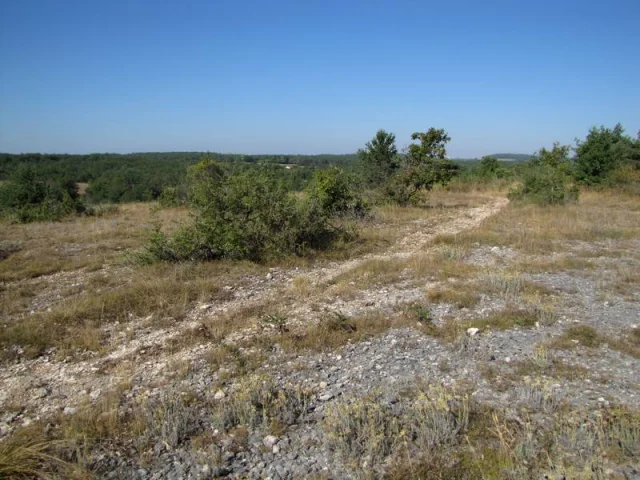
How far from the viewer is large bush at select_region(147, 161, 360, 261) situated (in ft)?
24.7

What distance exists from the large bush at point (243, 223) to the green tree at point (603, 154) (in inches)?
628

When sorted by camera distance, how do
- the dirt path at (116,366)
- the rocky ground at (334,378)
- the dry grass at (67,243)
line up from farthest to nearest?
the dry grass at (67,243) < the dirt path at (116,366) < the rocky ground at (334,378)

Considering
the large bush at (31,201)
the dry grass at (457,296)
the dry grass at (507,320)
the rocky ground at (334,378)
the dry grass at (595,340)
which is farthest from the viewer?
the large bush at (31,201)

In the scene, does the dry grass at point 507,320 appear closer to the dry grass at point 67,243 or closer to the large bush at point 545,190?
the dry grass at point 67,243

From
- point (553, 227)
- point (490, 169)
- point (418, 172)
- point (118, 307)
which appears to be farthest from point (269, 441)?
point (490, 169)

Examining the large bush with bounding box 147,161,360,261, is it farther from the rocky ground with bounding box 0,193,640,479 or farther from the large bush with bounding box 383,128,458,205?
the large bush with bounding box 383,128,458,205

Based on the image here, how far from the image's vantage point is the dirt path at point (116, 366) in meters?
3.43

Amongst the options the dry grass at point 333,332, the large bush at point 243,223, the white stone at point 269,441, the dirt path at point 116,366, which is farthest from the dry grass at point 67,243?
the white stone at point 269,441

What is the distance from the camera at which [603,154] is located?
724 inches

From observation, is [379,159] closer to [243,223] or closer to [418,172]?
[418,172]

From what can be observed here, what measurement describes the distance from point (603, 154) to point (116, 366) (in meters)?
20.9

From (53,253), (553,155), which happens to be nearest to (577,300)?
(53,253)

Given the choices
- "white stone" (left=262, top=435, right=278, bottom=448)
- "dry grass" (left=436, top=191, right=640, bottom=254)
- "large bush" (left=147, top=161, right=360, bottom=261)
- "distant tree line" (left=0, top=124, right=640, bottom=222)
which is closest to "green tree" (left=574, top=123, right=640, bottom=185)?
"distant tree line" (left=0, top=124, right=640, bottom=222)

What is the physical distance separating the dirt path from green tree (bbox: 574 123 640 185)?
17.1 meters
